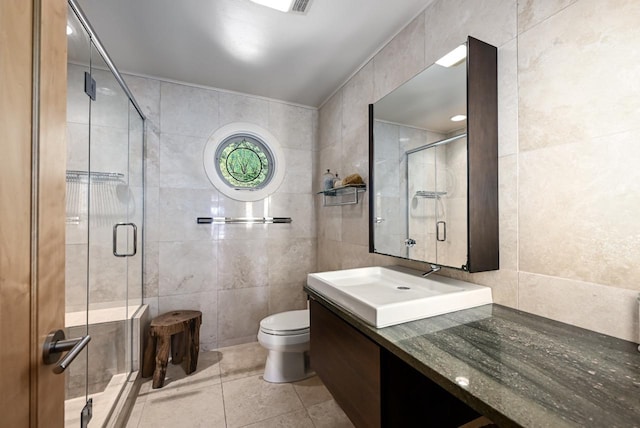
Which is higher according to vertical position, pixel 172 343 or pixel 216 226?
pixel 216 226

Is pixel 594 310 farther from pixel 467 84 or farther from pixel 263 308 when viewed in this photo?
pixel 263 308

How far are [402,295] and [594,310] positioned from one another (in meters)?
0.67

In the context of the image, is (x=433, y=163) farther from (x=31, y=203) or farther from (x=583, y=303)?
(x=31, y=203)

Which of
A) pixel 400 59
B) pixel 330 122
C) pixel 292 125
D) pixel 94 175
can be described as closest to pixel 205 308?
pixel 94 175

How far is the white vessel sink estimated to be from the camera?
1004 millimetres

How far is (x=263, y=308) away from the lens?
2.68 m

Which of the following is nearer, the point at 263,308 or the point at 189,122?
the point at 189,122

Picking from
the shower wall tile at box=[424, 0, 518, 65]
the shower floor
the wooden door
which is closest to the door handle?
the wooden door

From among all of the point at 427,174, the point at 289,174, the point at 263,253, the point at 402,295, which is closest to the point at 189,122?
the point at 289,174

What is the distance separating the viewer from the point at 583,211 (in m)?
0.93

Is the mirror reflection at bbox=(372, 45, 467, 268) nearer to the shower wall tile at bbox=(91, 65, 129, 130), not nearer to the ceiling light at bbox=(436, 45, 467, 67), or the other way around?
the ceiling light at bbox=(436, 45, 467, 67)

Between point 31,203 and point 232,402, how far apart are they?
1.76 metres

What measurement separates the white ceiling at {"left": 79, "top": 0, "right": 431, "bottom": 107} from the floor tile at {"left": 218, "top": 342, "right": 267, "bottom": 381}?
7.92 feet

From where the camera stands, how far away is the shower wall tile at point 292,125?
276 cm
